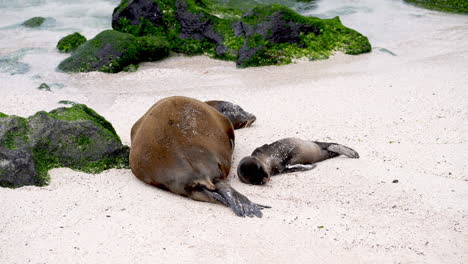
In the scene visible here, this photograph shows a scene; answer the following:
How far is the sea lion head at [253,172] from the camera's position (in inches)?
205

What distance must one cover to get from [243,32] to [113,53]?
7.74 feet

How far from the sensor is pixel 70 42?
1052 centimetres

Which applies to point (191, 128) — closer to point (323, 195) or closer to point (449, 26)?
point (323, 195)

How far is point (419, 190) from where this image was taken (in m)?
4.77

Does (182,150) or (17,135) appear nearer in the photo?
(182,150)

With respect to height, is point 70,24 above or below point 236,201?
below

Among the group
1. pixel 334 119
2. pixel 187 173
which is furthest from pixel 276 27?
pixel 187 173

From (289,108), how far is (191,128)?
242 cm

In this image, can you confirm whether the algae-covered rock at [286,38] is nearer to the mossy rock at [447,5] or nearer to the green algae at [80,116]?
the mossy rock at [447,5]

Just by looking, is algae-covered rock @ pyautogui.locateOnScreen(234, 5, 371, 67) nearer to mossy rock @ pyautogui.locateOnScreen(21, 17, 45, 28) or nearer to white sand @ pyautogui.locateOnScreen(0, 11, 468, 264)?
white sand @ pyautogui.locateOnScreen(0, 11, 468, 264)

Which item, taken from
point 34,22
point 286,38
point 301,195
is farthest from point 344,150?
point 34,22

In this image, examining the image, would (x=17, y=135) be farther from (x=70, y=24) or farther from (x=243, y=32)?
(x=70, y=24)

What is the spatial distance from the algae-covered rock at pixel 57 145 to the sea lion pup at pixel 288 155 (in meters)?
1.32

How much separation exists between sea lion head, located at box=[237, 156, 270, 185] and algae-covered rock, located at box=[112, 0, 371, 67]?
4314 millimetres
